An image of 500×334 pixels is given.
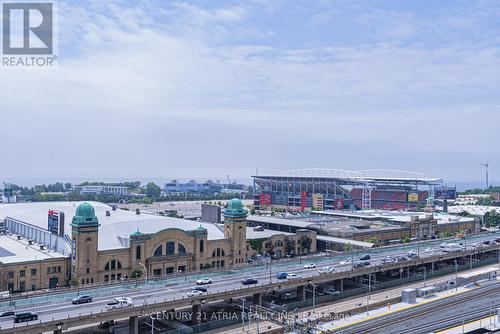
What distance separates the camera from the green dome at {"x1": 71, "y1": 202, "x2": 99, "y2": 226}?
291ft

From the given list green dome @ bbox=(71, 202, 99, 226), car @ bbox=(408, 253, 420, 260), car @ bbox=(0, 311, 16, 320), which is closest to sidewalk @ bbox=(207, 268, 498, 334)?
car @ bbox=(408, 253, 420, 260)

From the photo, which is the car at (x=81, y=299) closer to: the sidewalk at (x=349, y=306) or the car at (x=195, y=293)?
the car at (x=195, y=293)

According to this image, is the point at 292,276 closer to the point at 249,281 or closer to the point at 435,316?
the point at 249,281

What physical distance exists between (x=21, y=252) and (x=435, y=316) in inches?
2891

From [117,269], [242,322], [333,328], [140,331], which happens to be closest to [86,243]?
[117,269]

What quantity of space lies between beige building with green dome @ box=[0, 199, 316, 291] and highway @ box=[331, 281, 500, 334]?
38.3 meters

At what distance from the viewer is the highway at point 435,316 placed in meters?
73.2

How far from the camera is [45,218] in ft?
382

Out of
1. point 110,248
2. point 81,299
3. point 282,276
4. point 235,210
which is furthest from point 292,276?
point 81,299

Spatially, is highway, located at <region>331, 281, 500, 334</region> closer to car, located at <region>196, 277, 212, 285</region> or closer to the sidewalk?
the sidewalk

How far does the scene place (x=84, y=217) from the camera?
8931cm

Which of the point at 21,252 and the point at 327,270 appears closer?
the point at 327,270

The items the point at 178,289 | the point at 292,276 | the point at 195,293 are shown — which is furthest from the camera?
the point at 292,276

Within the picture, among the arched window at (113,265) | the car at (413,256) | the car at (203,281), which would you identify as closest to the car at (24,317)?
the car at (203,281)
